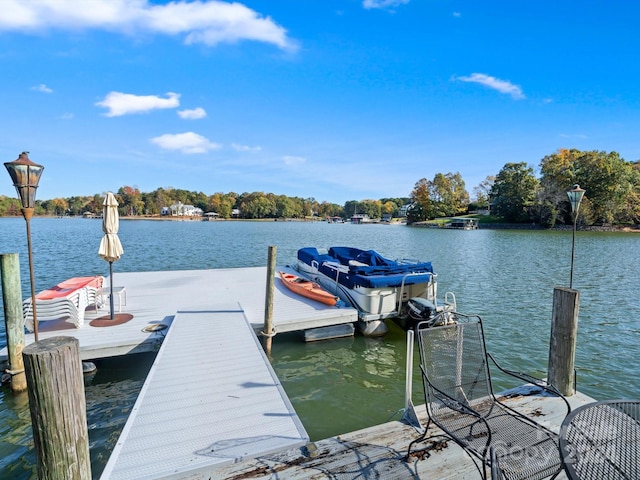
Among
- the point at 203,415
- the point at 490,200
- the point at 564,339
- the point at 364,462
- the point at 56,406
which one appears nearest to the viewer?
the point at 56,406

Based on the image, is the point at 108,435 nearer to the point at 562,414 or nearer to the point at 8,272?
the point at 8,272

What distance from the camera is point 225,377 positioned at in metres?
4.58

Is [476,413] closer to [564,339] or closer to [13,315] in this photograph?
[564,339]

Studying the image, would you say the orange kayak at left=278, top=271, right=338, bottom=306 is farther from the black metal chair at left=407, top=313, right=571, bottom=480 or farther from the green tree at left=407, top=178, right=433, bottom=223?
the green tree at left=407, top=178, right=433, bottom=223

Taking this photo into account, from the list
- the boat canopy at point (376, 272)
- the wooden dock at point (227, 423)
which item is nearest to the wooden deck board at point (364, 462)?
the wooden dock at point (227, 423)

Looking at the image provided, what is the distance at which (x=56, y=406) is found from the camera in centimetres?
181

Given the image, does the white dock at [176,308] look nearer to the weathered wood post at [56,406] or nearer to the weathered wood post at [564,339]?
the weathered wood post at [564,339]

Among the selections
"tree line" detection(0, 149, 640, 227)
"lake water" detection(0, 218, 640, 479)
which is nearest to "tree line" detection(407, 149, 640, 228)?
"tree line" detection(0, 149, 640, 227)

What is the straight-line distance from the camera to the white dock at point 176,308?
6.06 m

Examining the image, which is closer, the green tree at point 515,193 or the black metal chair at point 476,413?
the black metal chair at point 476,413

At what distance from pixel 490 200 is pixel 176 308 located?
83383 millimetres

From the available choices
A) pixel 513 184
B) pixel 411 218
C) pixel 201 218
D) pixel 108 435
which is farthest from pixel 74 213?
pixel 108 435

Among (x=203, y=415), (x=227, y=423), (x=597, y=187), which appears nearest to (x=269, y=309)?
(x=203, y=415)

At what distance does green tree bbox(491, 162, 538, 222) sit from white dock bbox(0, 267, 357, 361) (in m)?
62.1
